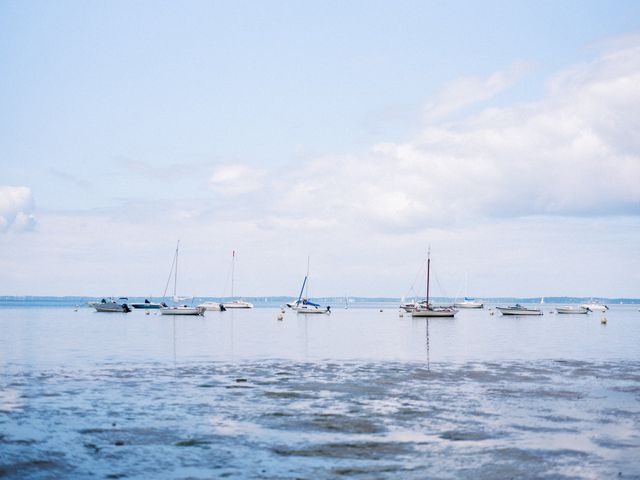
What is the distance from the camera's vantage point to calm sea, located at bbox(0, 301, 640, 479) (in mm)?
18641

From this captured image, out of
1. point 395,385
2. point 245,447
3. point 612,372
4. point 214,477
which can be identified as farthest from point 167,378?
point 612,372

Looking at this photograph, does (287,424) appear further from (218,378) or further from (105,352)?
(105,352)

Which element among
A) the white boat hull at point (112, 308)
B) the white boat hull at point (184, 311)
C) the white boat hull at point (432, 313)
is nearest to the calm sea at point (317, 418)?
the white boat hull at point (432, 313)

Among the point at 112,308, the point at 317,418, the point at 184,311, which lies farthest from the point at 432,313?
the point at 317,418

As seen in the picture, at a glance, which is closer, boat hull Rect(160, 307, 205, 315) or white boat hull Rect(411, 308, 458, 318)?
white boat hull Rect(411, 308, 458, 318)

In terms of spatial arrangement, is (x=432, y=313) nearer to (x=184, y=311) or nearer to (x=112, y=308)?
(x=184, y=311)

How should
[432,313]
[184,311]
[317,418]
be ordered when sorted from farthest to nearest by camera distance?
[184,311] < [432,313] < [317,418]

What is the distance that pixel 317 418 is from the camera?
2555 cm

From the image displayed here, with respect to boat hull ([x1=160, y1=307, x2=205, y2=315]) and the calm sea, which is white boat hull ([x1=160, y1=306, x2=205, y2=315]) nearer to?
boat hull ([x1=160, y1=307, x2=205, y2=315])

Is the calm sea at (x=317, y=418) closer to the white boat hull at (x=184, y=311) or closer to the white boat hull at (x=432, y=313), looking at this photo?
the white boat hull at (x=432, y=313)

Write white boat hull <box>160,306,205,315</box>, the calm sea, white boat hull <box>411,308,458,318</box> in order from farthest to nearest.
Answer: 1. white boat hull <box>160,306,205,315</box>
2. white boat hull <box>411,308,458,318</box>
3. the calm sea

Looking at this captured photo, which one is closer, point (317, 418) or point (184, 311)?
point (317, 418)

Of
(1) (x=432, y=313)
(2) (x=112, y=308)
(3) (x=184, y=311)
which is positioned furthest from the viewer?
(2) (x=112, y=308)

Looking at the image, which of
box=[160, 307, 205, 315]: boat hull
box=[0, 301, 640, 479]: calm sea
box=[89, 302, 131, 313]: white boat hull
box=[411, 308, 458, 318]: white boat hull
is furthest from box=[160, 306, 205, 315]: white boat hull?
box=[0, 301, 640, 479]: calm sea
